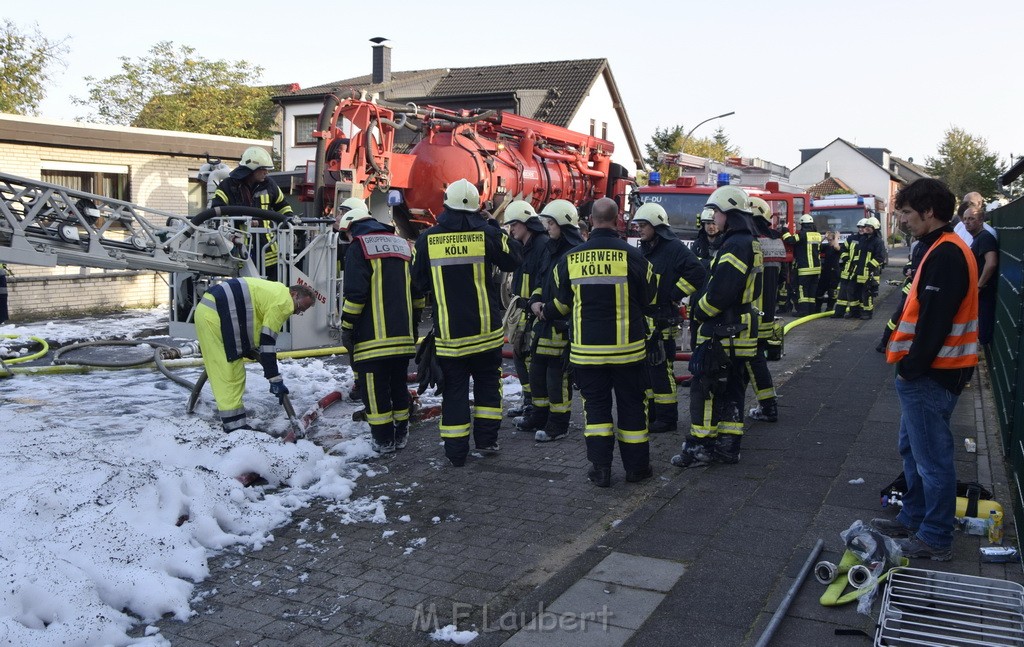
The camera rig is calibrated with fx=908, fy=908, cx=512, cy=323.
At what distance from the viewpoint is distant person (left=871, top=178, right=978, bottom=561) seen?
441cm

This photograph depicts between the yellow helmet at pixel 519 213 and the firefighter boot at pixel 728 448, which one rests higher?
the yellow helmet at pixel 519 213

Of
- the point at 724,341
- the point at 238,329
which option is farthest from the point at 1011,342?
the point at 238,329

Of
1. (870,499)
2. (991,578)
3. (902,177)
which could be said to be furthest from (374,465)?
(902,177)

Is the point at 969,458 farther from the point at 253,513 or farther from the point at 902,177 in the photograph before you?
the point at 902,177

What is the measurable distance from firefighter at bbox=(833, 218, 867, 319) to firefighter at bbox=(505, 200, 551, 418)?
9612 mm

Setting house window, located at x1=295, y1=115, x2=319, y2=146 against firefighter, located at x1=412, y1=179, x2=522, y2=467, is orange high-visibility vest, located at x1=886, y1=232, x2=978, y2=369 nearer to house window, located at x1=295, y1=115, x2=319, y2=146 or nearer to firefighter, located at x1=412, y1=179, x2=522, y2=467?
firefighter, located at x1=412, y1=179, x2=522, y2=467

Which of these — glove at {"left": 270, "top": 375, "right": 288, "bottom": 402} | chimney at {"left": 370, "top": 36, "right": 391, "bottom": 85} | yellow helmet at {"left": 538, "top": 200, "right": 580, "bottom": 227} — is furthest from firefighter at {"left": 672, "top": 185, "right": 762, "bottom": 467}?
chimney at {"left": 370, "top": 36, "right": 391, "bottom": 85}

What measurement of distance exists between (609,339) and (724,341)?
1065mm

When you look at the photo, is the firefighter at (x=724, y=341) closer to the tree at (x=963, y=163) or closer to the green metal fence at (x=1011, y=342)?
the green metal fence at (x=1011, y=342)

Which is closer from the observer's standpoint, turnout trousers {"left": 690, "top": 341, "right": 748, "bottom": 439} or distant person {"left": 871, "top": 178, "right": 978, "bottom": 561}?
distant person {"left": 871, "top": 178, "right": 978, "bottom": 561}

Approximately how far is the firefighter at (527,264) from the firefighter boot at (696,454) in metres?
1.56

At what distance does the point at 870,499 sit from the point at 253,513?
12.1ft

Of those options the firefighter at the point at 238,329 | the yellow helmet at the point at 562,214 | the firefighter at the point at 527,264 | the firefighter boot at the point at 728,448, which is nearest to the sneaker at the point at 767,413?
the firefighter boot at the point at 728,448

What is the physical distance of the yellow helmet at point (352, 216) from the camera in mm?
6887
